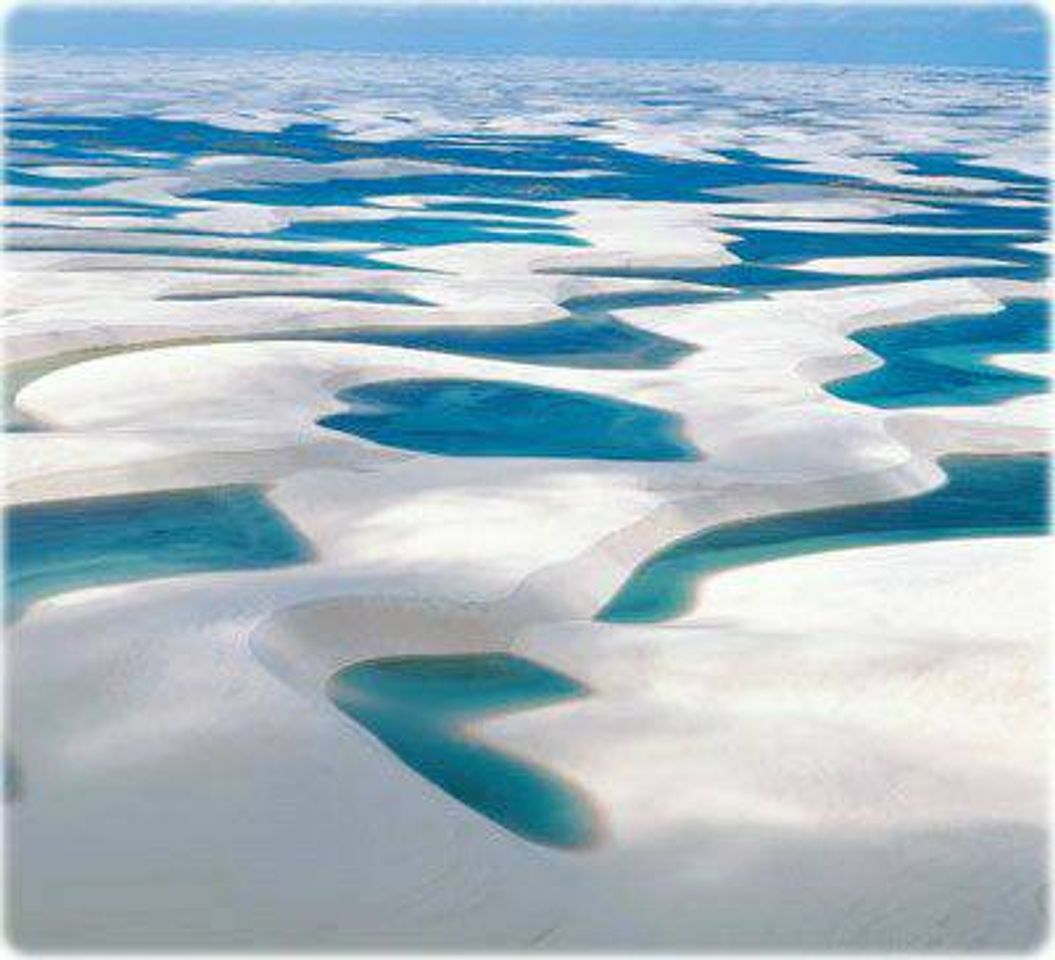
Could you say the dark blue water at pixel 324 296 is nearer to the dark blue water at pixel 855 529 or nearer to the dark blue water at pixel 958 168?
the dark blue water at pixel 855 529

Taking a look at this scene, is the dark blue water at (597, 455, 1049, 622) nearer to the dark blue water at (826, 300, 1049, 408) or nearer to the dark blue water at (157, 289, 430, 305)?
the dark blue water at (826, 300, 1049, 408)

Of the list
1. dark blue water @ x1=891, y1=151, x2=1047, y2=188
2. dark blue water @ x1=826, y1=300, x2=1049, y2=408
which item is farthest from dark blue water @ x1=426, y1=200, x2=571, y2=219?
dark blue water @ x1=891, y1=151, x2=1047, y2=188

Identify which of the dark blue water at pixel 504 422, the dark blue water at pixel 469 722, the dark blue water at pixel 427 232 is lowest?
the dark blue water at pixel 427 232

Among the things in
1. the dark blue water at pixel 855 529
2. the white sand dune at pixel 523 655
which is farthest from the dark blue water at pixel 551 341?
the dark blue water at pixel 855 529

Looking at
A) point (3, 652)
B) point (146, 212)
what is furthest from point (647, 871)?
point (146, 212)

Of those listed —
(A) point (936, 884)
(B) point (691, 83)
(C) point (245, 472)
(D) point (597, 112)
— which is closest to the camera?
(A) point (936, 884)

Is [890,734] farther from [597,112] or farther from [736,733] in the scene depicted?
[597,112]
